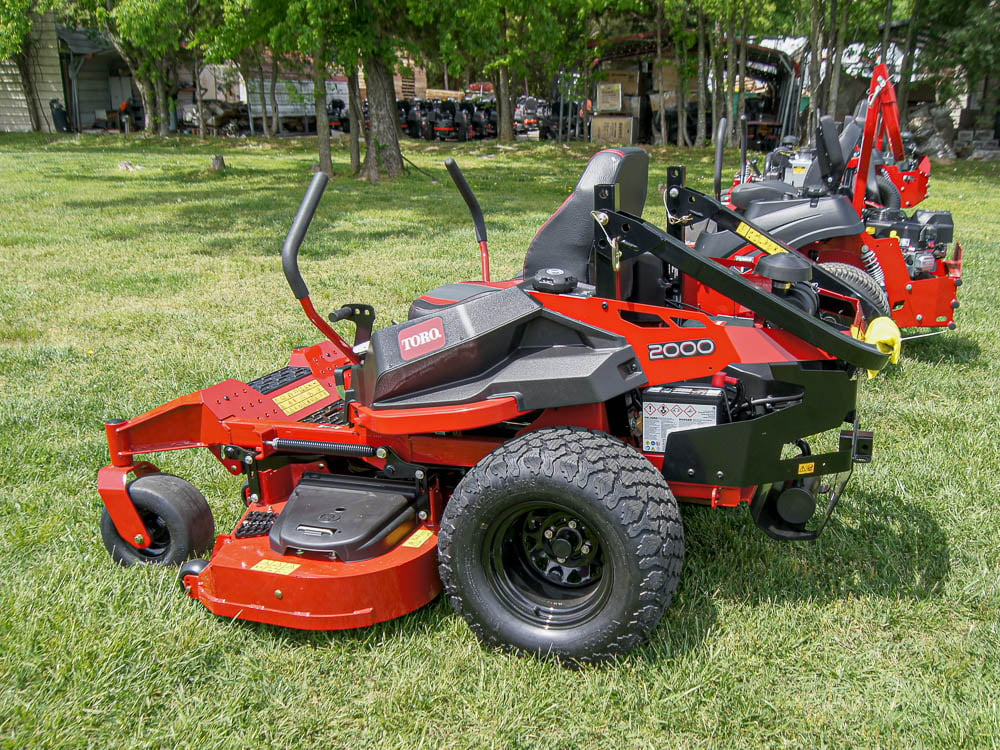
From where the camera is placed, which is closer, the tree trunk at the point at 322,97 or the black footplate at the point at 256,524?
the black footplate at the point at 256,524

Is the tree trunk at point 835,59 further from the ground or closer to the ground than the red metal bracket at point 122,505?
further from the ground

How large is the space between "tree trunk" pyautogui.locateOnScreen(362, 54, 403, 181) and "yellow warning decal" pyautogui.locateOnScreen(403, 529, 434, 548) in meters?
12.6

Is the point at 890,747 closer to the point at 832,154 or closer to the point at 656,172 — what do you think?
the point at 832,154

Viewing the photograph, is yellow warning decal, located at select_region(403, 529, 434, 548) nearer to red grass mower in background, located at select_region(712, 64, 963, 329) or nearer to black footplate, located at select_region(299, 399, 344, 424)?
black footplate, located at select_region(299, 399, 344, 424)

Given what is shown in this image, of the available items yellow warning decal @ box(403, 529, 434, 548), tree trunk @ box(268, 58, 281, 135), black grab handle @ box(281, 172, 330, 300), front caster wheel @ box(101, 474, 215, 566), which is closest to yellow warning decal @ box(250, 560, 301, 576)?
yellow warning decal @ box(403, 529, 434, 548)

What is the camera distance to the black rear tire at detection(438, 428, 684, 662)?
2.46 m

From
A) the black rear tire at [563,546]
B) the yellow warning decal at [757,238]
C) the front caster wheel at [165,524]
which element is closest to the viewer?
the black rear tire at [563,546]

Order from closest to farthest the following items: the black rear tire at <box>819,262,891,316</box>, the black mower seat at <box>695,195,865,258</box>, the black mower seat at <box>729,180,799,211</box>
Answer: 1. the black rear tire at <box>819,262,891,316</box>
2. the black mower seat at <box>695,195,865,258</box>
3. the black mower seat at <box>729,180,799,211</box>

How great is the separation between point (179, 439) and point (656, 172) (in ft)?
52.8

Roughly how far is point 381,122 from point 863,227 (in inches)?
454

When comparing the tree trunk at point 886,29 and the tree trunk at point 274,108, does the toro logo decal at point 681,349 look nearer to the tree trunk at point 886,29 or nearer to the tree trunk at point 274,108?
the tree trunk at point 886,29

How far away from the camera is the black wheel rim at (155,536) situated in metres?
3.28

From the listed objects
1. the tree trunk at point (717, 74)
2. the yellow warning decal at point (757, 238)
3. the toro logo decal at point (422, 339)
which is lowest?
the toro logo decal at point (422, 339)

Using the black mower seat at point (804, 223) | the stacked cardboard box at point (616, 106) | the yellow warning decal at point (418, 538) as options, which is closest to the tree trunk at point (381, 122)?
the black mower seat at point (804, 223)
